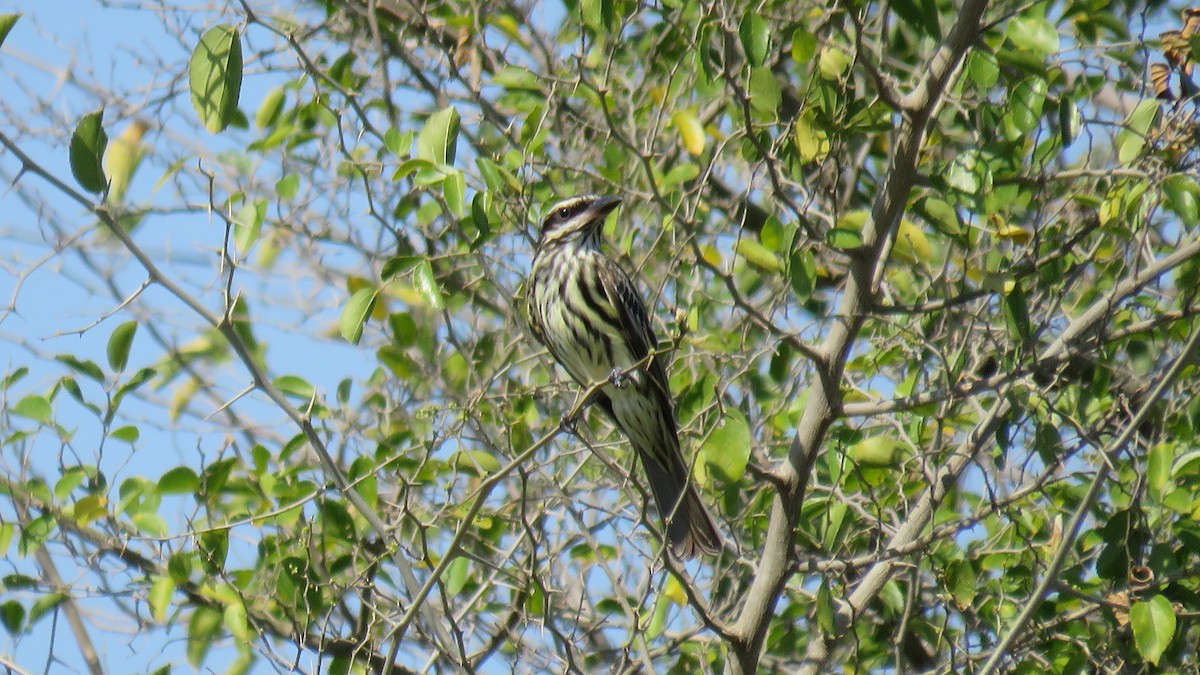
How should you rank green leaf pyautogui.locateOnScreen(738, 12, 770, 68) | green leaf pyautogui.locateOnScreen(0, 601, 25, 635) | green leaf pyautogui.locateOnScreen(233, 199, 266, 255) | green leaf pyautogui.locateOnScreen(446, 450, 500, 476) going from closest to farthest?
1. green leaf pyautogui.locateOnScreen(738, 12, 770, 68)
2. green leaf pyautogui.locateOnScreen(233, 199, 266, 255)
3. green leaf pyautogui.locateOnScreen(0, 601, 25, 635)
4. green leaf pyautogui.locateOnScreen(446, 450, 500, 476)

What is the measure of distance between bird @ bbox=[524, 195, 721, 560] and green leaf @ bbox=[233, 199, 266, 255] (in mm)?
1565

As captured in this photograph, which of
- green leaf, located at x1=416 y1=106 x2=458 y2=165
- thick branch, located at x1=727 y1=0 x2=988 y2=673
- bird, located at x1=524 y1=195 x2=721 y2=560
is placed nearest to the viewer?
thick branch, located at x1=727 y1=0 x2=988 y2=673

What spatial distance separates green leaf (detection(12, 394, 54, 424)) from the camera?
4.89m

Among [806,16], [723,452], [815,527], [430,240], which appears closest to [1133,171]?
[723,452]

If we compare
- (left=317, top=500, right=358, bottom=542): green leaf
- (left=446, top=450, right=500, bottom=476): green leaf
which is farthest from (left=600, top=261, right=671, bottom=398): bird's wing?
(left=317, top=500, right=358, bottom=542): green leaf

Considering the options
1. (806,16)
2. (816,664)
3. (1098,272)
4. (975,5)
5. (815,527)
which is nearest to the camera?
(975,5)

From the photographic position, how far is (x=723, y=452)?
4410mm

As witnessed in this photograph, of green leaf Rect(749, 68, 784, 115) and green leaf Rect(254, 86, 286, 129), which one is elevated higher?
green leaf Rect(254, 86, 286, 129)

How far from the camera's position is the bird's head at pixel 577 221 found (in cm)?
591

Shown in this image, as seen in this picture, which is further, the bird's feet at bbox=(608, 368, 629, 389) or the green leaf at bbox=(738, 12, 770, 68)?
the bird's feet at bbox=(608, 368, 629, 389)

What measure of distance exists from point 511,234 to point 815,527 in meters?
1.83

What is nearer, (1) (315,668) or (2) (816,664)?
(1) (315,668)

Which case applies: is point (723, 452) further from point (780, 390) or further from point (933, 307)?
point (780, 390)

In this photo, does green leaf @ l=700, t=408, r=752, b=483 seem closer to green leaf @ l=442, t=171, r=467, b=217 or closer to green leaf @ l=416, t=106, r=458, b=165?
green leaf @ l=442, t=171, r=467, b=217
